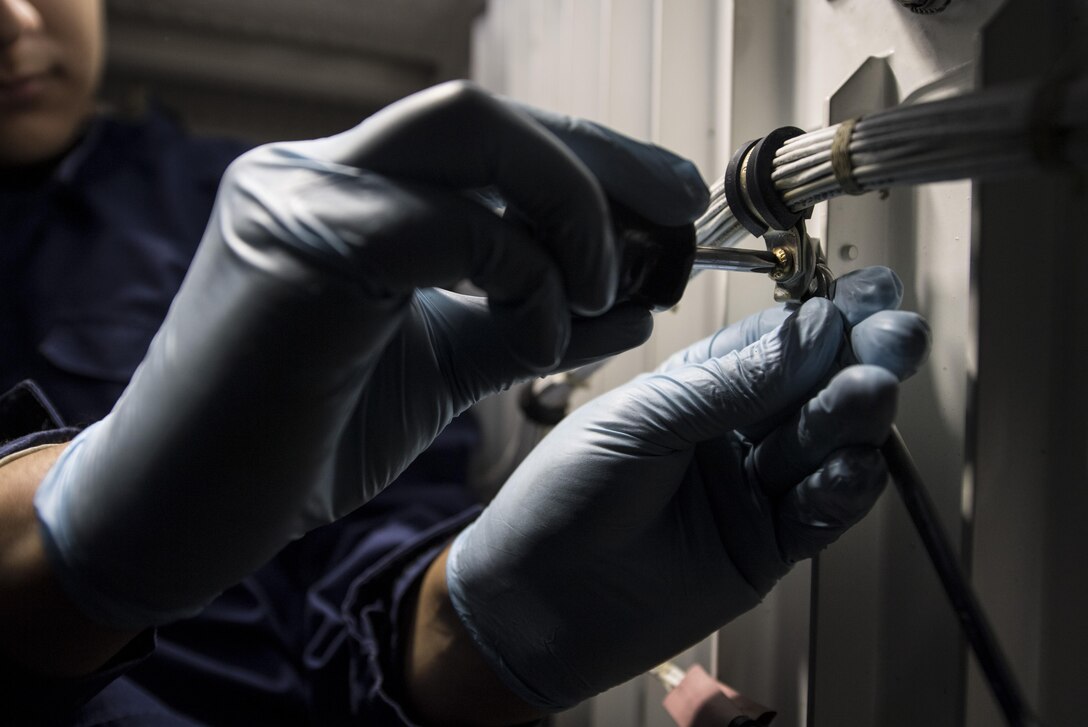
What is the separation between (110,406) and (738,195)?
103 centimetres

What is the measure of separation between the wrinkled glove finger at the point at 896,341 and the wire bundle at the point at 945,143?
0.31 ft

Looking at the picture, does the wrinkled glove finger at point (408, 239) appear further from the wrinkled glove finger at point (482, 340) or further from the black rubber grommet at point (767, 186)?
the black rubber grommet at point (767, 186)

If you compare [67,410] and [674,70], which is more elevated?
[674,70]

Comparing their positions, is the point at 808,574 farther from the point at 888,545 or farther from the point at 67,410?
the point at 67,410

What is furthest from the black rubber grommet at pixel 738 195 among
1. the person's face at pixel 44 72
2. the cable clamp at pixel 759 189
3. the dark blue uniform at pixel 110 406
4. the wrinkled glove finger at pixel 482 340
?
Answer: the person's face at pixel 44 72

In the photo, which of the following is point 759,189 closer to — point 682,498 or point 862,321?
point 862,321

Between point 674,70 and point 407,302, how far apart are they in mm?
533

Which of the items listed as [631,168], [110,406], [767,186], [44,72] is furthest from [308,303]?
[44,72]

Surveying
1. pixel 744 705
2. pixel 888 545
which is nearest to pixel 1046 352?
pixel 888 545

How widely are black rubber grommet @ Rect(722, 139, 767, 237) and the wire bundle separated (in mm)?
34

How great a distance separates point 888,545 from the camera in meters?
0.60


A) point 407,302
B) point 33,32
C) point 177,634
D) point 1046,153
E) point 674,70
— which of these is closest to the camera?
point 1046,153

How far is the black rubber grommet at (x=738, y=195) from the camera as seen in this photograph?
0.54m

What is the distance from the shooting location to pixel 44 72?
1.14 metres
